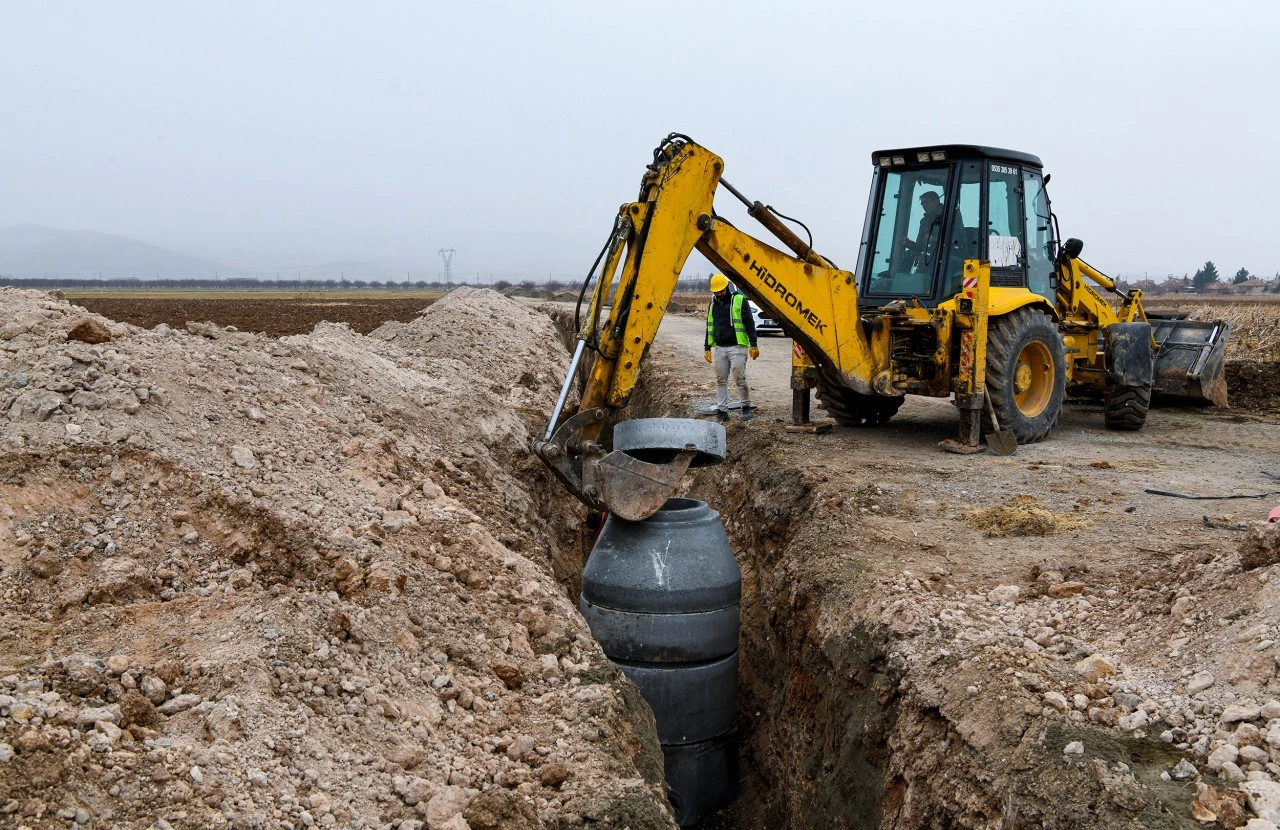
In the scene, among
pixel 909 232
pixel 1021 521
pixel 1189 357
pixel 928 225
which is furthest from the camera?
pixel 1189 357

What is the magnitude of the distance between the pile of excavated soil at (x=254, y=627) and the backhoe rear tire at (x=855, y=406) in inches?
168

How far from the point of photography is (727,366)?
11664 millimetres

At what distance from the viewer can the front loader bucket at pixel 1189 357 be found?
38.6 feet

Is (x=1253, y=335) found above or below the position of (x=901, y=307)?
below

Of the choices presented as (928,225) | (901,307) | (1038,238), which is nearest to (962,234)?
(928,225)

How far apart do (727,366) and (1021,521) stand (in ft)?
17.4

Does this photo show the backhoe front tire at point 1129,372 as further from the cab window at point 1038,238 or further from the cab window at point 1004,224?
the cab window at point 1004,224

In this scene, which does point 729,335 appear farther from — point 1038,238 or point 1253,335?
point 1253,335

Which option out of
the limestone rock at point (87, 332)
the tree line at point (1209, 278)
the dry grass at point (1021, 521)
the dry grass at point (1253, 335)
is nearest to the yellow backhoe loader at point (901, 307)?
the dry grass at point (1021, 521)

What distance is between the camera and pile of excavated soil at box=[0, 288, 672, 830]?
3574mm

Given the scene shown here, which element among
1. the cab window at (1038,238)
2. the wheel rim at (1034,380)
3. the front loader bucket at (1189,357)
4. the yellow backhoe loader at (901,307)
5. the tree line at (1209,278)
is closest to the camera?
the yellow backhoe loader at (901,307)

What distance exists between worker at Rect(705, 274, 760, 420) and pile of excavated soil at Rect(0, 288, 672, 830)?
482 centimetres

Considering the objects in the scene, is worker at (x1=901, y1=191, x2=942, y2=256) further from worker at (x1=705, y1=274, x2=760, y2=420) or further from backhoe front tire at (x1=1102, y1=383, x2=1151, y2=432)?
backhoe front tire at (x1=1102, y1=383, x2=1151, y2=432)

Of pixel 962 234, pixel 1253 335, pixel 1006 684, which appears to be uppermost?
pixel 962 234
